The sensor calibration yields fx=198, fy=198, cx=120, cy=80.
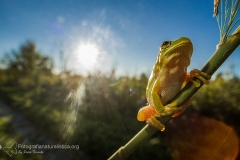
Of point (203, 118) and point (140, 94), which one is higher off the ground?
point (140, 94)

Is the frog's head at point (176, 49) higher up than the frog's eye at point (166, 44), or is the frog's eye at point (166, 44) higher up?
the frog's eye at point (166, 44)

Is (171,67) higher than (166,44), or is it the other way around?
(166,44)

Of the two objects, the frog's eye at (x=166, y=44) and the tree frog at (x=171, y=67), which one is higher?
the frog's eye at (x=166, y=44)

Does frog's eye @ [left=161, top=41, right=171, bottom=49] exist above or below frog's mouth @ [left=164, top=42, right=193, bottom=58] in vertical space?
above

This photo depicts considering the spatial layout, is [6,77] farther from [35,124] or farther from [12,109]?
[35,124]

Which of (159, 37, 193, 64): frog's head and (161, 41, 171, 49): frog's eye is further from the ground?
(161, 41, 171, 49): frog's eye

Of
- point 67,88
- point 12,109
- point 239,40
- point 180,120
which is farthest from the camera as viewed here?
point 67,88

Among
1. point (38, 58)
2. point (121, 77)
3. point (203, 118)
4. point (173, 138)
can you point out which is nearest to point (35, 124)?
point (121, 77)

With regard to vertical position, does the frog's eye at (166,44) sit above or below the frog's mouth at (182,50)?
above
